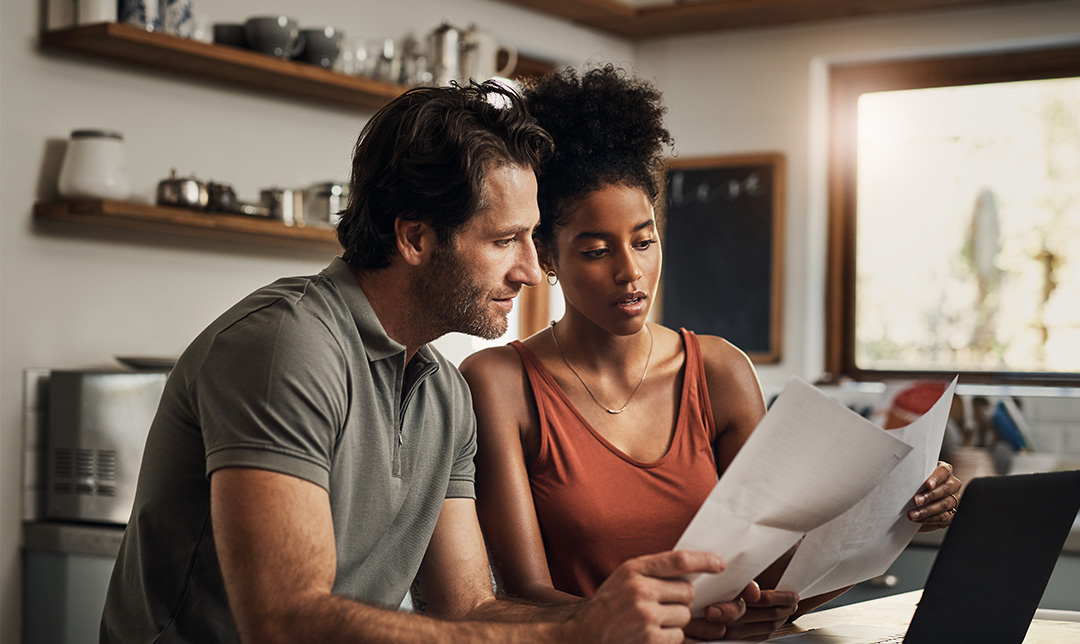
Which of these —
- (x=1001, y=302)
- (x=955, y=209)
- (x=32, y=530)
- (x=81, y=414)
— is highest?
(x=955, y=209)

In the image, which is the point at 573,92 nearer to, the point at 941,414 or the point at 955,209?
the point at 941,414

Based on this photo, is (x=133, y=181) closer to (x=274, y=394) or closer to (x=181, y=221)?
(x=181, y=221)

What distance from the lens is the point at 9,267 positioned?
260 centimetres

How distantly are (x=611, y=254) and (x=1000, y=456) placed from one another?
201 cm

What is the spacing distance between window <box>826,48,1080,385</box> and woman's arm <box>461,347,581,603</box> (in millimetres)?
2822

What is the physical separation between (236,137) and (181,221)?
45 cm

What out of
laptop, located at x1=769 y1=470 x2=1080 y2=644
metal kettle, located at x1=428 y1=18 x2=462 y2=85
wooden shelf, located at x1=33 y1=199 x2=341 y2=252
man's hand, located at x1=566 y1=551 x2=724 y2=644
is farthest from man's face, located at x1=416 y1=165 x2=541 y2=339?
metal kettle, located at x1=428 y1=18 x2=462 y2=85

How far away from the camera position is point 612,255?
1.38m

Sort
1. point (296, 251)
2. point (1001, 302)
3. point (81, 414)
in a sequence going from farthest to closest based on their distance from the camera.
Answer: point (1001, 302) → point (296, 251) → point (81, 414)

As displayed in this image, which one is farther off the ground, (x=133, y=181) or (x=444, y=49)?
(x=444, y=49)

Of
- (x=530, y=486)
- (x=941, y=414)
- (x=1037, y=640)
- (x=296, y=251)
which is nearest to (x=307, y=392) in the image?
(x=530, y=486)

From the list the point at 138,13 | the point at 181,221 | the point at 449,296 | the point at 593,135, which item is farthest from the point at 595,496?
the point at 138,13

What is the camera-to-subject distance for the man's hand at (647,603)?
3.01 ft

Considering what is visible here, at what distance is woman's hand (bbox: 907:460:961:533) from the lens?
114cm
